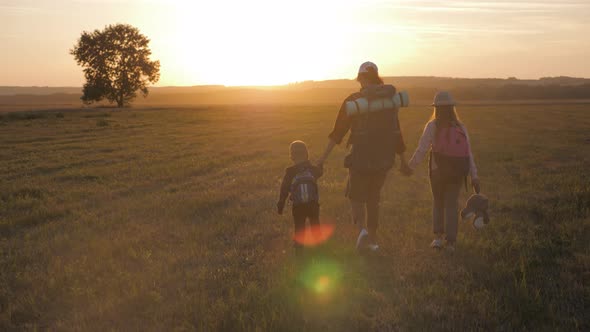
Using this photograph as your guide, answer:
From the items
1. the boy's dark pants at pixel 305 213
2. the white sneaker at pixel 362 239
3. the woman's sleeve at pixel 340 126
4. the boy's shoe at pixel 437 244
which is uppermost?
the woman's sleeve at pixel 340 126

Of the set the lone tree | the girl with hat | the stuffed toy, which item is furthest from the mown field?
the lone tree

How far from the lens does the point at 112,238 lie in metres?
7.27

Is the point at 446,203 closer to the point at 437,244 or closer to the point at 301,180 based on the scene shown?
the point at 437,244

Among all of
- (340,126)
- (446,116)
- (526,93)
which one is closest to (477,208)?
(446,116)

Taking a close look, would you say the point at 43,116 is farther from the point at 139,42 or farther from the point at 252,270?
the point at 252,270

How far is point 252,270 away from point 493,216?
481 cm

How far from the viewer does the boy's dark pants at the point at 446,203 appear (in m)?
6.07

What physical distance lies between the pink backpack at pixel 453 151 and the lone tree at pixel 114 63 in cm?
6817

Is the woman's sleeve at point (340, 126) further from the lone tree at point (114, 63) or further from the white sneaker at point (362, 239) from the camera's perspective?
the lone tree at point (114, 63)

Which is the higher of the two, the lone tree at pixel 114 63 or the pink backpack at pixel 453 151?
the lone tree at pixel 114 63

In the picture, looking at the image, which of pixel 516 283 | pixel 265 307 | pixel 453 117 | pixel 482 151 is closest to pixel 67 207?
pixel 265 307

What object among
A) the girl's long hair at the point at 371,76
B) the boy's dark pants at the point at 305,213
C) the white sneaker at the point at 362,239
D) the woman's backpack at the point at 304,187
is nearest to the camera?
the girl's long hair at the point at 371,76

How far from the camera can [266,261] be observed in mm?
6031

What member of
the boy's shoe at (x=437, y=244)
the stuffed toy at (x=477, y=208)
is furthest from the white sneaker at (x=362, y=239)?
the stuffed toy at (x=477, y=208)
